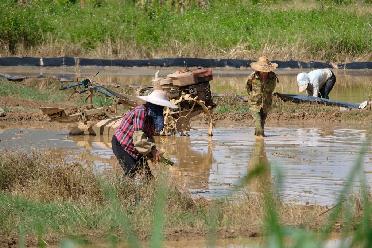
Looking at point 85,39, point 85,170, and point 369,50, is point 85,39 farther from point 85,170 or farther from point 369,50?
point 85,170

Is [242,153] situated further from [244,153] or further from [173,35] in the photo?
[173,35]

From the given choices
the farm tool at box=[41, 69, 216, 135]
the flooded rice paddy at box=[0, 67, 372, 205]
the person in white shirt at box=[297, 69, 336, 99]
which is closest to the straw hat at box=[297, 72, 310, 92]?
the person in white shirt at box=[297, 69, 336, 99]

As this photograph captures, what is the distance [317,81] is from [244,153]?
20.2ft

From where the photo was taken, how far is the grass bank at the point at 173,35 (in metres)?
29.6

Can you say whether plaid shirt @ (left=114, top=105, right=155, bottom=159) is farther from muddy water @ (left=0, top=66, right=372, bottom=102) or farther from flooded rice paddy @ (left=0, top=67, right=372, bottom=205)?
muddy water @ (left=0, top=66, right=372, bottom=102)

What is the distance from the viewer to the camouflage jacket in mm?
14852

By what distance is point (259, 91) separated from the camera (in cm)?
1487

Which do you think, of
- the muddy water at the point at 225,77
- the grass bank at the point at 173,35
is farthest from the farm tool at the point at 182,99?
the grass bank at the point at 173,35

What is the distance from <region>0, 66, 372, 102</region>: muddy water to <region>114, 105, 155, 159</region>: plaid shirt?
13.0m

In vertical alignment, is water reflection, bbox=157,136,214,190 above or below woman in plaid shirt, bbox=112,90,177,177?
below

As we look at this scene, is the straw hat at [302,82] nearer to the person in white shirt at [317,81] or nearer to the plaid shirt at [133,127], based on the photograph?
the person in white shirt at [317,81]

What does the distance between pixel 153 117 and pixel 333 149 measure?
5.27 meters

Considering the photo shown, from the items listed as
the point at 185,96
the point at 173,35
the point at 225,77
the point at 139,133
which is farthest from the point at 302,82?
the point at 173,35

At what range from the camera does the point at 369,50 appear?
101 feet
